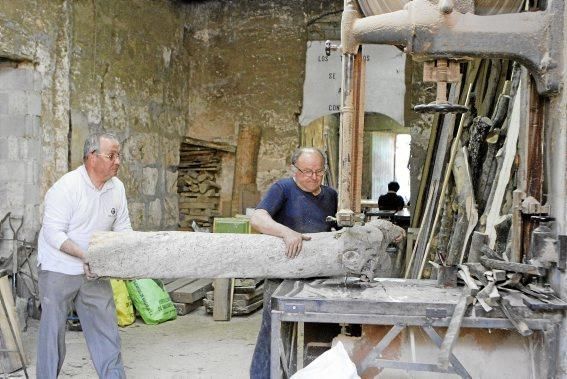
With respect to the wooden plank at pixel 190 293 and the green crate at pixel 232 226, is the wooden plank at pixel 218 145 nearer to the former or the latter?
the green crate at pixel 232 226

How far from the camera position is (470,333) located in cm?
276

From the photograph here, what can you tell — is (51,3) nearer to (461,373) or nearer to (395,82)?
(395,82)

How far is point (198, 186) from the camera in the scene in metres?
7.91

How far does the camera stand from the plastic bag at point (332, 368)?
8.19 feet

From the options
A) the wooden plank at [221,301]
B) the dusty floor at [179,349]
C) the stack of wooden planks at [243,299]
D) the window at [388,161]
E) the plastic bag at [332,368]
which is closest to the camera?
the plastic bag at [332,368]

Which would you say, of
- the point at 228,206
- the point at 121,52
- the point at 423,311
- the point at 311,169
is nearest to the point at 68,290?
the point at 311,169

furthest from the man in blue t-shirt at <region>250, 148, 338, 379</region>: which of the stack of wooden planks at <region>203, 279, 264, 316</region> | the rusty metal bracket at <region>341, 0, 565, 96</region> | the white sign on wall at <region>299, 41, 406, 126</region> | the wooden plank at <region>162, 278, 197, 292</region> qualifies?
the white sign on wall at <region>299, 41, 406, 126</region>

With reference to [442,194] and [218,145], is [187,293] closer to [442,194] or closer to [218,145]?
[218,145]

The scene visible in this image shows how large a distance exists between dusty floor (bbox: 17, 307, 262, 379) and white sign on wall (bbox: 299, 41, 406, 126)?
2665 mm

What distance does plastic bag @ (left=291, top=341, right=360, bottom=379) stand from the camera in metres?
2.50

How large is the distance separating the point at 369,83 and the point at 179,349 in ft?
12.2

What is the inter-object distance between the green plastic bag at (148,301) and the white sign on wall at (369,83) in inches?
110

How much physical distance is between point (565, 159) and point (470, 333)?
0.83 m

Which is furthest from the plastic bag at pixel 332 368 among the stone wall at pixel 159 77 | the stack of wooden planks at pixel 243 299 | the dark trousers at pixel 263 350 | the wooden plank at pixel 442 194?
the stone wall at pixel 159 77
